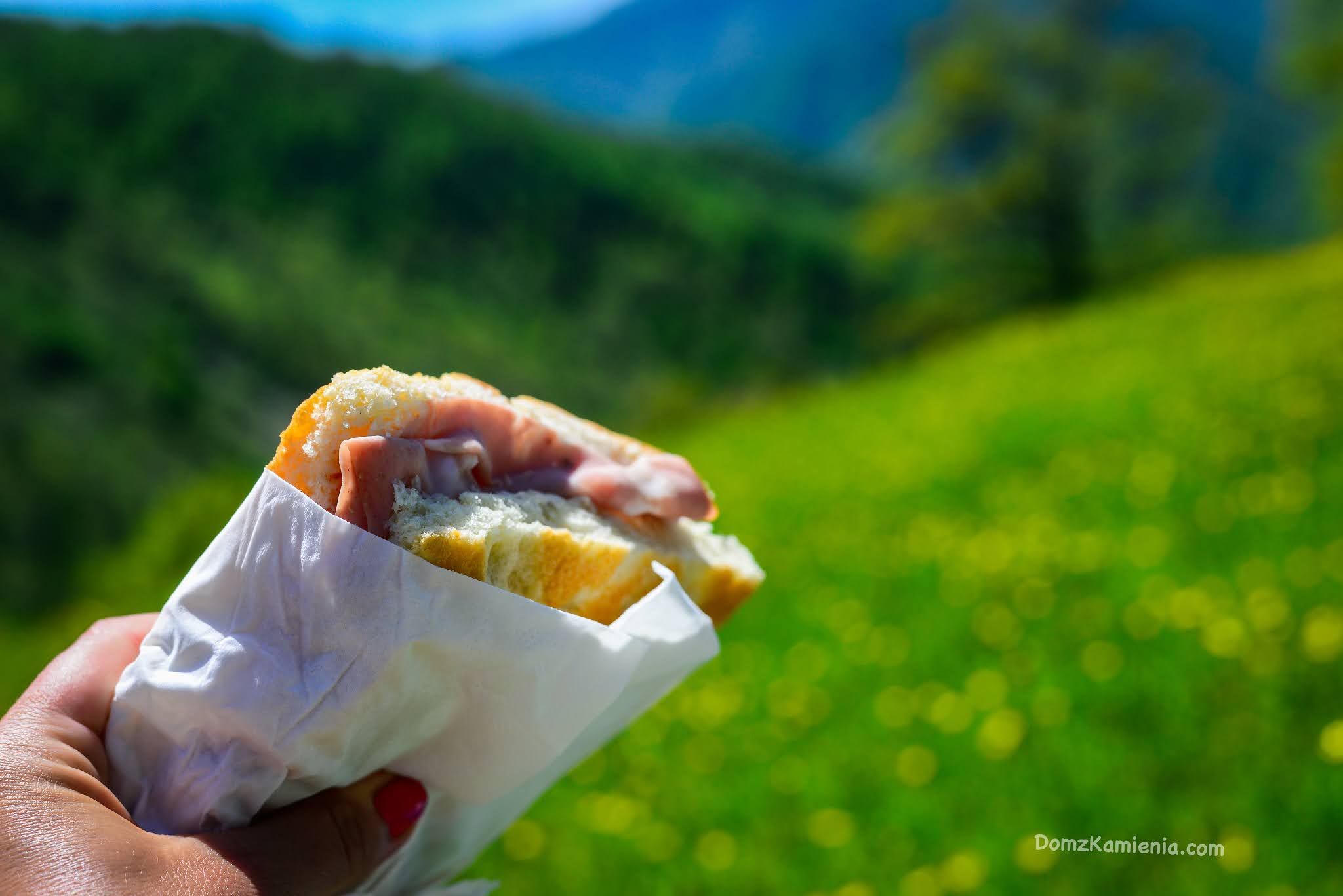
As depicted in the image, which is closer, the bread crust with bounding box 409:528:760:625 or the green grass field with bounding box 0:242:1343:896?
the bread crust with bounding box 409:528:760:625

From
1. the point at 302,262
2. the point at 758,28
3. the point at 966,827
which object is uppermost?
the point at 758,28

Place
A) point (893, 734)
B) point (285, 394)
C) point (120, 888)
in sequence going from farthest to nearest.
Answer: point (285, 394) < point (893, 734) < point (120, 888)

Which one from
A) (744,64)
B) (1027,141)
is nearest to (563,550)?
(1027,141)

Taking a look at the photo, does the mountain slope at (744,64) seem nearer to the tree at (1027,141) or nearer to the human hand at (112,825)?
the tree at (1027,141)

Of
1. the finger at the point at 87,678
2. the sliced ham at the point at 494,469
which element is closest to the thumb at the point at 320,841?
the finger at the point at 87,678

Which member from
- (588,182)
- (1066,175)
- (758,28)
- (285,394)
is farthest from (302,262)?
(758,28)

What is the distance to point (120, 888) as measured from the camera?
99cm

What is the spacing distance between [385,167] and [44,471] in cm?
3023

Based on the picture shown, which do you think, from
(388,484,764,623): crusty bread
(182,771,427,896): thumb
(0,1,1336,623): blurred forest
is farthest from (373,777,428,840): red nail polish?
(0,1,1336,623): blurred forest

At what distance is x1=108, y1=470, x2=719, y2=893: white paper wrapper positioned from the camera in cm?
115

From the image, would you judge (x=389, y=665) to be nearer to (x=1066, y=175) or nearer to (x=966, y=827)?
(x=966, y=827)

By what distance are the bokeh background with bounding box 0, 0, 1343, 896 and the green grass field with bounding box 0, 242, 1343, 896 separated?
22mm

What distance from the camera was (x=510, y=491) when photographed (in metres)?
1.41

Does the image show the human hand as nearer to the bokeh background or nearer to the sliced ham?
the sliced ham
